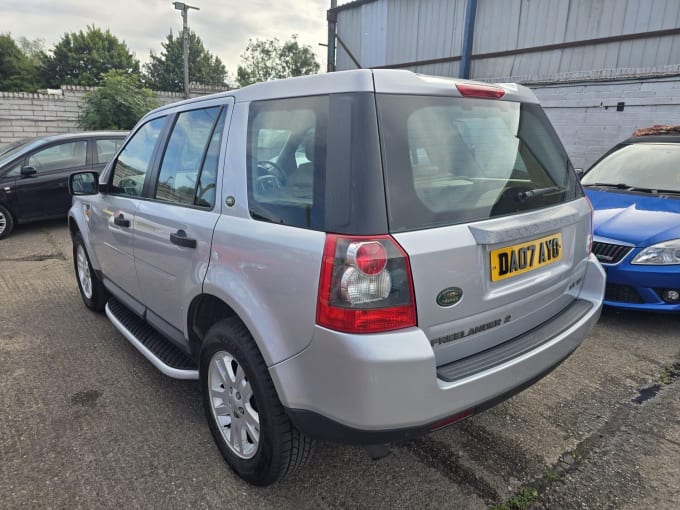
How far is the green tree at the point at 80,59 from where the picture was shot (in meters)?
41.4

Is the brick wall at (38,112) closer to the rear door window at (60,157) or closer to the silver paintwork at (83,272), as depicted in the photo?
the rear door window at (60,157)

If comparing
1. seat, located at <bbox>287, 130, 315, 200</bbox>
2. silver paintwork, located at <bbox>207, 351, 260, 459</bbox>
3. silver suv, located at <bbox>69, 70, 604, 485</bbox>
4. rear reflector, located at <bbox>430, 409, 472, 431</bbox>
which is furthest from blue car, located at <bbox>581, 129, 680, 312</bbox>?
silver paintwork, located at <bbox>207, 351, 260, 459</bbox>

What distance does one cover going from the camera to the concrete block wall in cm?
741

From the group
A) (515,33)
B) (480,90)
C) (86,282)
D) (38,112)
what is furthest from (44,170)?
(515,33)

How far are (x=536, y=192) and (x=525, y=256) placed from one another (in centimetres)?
35

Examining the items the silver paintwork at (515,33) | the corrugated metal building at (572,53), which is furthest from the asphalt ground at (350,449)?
the silver paintwork at (515,33)

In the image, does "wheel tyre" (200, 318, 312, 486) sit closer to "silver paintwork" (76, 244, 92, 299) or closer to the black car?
"silver paintwork" (76, 244, 92, 299)

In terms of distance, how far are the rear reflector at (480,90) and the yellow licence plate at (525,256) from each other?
0.67 m

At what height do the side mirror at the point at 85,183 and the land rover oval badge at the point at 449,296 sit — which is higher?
the side mirror at the point at 85,183

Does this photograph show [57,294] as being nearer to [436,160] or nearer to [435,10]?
[436,160]

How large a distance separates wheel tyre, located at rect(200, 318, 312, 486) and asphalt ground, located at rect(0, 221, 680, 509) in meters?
0.15

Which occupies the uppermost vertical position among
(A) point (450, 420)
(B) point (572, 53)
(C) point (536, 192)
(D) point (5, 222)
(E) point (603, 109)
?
(B) point (572, 53)

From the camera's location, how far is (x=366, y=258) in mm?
1502

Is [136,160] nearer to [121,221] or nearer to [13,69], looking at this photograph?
[121,221]
